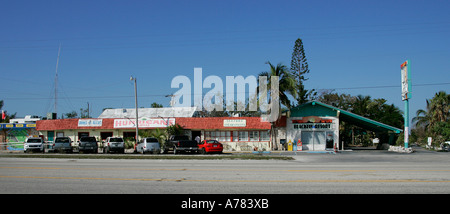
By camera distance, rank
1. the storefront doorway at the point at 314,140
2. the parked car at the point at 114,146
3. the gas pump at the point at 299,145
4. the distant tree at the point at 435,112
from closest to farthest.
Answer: the parked car at the point at 114,146, the gas pump at the point at 299,145, the storefront doorway at the point at 314,140, the distant tree at the point at 435,112

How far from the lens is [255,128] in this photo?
38188 millimetres

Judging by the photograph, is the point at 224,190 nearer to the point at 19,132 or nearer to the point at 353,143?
the point at 19,132

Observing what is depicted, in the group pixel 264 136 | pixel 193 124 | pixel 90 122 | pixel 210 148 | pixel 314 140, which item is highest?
pixel 90 122

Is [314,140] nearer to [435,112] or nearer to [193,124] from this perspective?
[193,124]

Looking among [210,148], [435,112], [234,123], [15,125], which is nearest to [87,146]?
[210,148]

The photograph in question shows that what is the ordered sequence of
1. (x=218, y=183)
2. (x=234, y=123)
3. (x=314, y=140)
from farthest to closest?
(x=234, y=123), (x=314, y=140), (x=218, y=183)

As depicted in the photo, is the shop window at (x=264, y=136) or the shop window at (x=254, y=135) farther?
the shop window at (x=254, y=135)

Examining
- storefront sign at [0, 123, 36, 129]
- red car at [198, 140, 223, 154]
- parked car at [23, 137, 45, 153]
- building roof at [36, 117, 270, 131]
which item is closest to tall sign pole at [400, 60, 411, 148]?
building roof at [36, 117, 270, 131]

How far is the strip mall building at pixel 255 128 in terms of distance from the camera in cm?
3700

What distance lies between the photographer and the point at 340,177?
12945 mm

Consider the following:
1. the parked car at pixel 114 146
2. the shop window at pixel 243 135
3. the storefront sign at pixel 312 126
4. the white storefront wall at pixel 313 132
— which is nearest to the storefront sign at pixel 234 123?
the shop window at pixel 243 135

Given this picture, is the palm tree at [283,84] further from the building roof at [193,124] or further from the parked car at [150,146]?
the parked car at [150,146]
